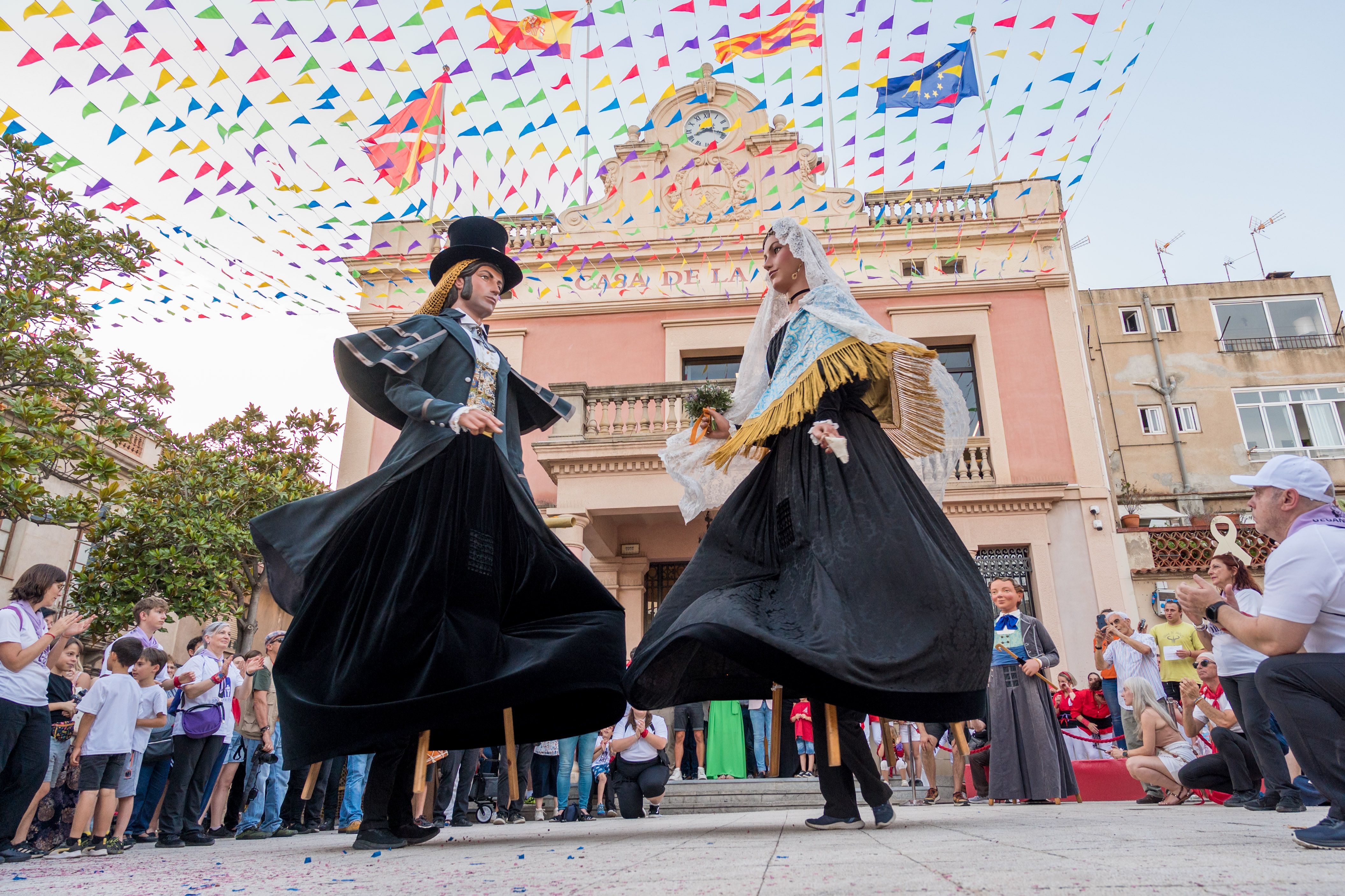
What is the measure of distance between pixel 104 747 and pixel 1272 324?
28.3 m

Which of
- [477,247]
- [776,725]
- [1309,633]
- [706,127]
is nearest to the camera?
[1309,633]

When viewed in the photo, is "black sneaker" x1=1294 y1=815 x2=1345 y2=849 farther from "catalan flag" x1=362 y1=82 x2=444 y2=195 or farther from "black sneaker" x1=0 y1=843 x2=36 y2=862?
"catalan flag" x1=362 y1=82 x2=444 y2=195

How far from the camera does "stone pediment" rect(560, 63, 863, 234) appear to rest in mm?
14344

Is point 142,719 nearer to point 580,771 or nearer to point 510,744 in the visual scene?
point 580,771

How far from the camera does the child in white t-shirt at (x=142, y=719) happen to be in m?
5.50

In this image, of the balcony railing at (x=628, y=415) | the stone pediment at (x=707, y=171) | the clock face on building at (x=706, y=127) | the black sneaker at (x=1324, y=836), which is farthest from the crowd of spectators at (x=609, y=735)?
the clock face on building at (x=706, y=127)

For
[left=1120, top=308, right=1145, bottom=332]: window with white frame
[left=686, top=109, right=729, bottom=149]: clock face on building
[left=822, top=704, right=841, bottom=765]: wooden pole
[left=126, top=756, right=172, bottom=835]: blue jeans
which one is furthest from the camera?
[left=1120, top=308, right=1145, bottom=332]: window with white frame

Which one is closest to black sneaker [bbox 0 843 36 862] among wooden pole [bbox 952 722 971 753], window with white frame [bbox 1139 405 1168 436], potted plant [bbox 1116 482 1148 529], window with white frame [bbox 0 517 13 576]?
wooden pole [bbox 952 722 971 753]

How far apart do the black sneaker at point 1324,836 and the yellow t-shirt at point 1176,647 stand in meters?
5.81

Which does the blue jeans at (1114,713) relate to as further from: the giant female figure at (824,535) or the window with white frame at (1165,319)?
the window with white frame at (1165,319)

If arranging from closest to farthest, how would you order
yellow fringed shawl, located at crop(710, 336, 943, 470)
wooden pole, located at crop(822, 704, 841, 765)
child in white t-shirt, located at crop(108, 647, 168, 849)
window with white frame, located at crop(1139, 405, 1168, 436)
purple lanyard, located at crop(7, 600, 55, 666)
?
wooden pole, located at crop(822, 704, 841, 765), yellow fringed shawl, located at crop(710, 336, 943, 470), purple lanyard, located at crop(7, 600, 55, 666), child in white t-shirt, located at crop(108, 647, 168, 849), window with white frame, located at crop(1139, 405, 1168, 436)

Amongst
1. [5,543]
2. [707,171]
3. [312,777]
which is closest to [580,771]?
[312,777]

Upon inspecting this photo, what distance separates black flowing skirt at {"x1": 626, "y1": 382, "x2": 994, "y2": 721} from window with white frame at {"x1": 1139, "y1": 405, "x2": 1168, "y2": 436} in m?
23.4

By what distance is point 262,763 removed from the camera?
21.9 feet
